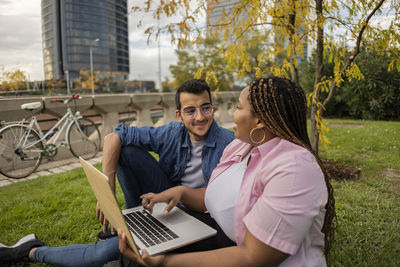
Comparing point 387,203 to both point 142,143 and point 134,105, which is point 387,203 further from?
point 134,105

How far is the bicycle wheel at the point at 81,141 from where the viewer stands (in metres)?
5.99

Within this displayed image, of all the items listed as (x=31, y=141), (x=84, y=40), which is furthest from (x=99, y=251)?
(x=84, y=40)

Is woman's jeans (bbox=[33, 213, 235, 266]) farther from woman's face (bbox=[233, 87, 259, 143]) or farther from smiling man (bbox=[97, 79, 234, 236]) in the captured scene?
woman's face (bbox=[233, 87, 259, 143])

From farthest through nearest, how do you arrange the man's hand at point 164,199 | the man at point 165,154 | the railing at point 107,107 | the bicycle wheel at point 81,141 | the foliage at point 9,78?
the foliage at point 9,78 → the bicycle wheel at point 81,141 → the railing at point 107,107 → the man at point 165,154 → the man's hand at point 164,199

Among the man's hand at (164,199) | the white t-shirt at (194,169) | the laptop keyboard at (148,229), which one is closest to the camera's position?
the laptop keyboard at (148,229)

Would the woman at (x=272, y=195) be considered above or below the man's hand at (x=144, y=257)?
above

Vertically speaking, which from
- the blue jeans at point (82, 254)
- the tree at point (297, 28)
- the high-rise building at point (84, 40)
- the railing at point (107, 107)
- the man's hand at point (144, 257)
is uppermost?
the high-rise building at point (84, 40)

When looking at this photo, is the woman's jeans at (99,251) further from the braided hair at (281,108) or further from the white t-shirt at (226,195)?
the braided hair at (281,108)

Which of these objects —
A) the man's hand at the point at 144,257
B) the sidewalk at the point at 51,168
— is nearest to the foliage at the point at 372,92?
the sidewalk at the point at 51,168

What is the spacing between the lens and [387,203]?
125 inches

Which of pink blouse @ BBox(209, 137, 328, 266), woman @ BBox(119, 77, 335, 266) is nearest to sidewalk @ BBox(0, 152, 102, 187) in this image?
woman @ BBox(119, 77, 335, 266)

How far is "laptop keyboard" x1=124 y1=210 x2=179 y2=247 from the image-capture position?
1.46m

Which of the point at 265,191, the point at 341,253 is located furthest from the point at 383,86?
the point at 265,191

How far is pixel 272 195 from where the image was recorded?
41.5 inches
